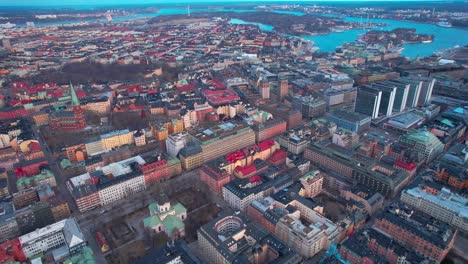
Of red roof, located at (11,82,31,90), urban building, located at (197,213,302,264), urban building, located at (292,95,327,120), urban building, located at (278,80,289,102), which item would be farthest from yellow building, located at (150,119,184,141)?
red roof, located at (11,82,31,90)

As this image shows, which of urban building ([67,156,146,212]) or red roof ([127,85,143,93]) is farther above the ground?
red roof ([127,85,143,93])

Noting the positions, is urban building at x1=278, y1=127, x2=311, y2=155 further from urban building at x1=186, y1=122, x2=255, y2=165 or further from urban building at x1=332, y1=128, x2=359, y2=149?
urban building at x1=186, y1=122, x2=255, y2=165

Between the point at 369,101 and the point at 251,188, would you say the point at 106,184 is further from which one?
the point at 369,101

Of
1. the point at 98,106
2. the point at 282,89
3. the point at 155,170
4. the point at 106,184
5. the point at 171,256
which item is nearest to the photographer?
the point at 171,256

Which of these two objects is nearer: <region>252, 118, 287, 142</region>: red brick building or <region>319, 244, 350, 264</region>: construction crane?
<region>319, 244, 350, 264</region>: construction crane

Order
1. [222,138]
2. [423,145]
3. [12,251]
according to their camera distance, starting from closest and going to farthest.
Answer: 1. [12,251]
2. [423,145]
3. [222,138]

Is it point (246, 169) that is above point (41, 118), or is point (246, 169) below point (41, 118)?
above

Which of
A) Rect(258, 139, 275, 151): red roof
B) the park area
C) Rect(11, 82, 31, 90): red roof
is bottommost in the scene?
the park area

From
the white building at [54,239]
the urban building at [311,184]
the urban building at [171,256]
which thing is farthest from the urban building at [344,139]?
the white building at [54,239]

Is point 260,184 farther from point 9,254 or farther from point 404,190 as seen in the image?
point 9,254

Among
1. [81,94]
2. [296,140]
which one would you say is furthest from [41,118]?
[296,140]

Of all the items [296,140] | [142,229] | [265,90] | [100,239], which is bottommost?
[142,229]
